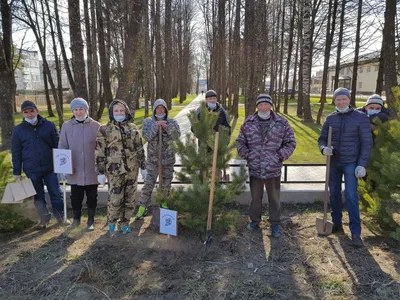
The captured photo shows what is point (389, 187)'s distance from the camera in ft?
12.0

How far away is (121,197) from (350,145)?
2.83m

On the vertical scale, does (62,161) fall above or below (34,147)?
below

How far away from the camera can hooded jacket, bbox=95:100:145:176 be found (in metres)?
3.81

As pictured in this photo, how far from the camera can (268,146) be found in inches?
147

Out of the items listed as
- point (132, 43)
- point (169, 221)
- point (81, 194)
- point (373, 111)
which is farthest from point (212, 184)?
point (132, 43)

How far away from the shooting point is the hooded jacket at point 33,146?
4066 millimetres

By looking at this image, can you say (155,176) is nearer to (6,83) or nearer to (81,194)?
(81,194)

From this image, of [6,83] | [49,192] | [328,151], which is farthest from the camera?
[6,83]

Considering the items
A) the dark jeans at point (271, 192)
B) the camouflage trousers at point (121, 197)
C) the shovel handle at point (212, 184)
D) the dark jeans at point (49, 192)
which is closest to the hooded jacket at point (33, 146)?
the dark jeans at point (49, 192)

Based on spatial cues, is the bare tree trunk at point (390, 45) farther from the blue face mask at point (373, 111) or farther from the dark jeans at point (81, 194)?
the dark jeans at point (81, 194)

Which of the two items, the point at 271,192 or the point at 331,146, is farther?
the point at 271,192

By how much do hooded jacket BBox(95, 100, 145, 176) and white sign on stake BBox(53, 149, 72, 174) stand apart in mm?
391

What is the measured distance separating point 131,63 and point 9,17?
16.3ft

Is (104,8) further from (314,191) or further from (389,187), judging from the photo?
(389,187)
